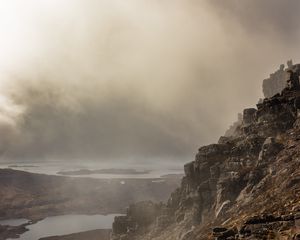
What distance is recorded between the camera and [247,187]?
97.7 metres

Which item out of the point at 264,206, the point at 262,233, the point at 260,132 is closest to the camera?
the point at 262,233

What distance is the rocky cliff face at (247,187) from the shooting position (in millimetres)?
57250

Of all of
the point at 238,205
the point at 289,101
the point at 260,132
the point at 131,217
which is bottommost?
the point at 131,217

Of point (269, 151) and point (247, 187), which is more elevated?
point (269, 151)

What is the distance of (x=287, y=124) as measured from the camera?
376 ft

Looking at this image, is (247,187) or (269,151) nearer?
(247,187)

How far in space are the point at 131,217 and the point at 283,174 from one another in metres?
102

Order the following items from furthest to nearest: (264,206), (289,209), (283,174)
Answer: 1. (283,174)
2. (264,206)
3. (289,209)

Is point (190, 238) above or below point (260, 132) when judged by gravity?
below

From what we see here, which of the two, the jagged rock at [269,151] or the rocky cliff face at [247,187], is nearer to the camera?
the rocky cliff face at [247,187]

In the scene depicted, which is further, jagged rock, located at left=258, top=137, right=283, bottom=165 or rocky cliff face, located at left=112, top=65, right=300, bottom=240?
jagged rock, located at left=258, top=137, right=283, bottom=165

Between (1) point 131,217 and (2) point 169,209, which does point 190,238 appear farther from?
(1) point 131,217

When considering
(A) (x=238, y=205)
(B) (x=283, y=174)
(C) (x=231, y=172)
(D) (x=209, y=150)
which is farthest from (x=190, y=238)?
(D) (x=209, y=150)

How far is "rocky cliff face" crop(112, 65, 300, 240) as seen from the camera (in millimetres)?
57250
